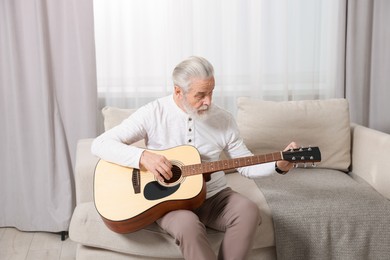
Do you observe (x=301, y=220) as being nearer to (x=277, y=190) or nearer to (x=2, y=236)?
(x=277, y=190)

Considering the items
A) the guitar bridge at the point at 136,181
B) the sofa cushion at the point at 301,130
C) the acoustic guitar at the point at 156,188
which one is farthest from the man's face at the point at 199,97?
Result: the sofa cushion at the point at 301,130

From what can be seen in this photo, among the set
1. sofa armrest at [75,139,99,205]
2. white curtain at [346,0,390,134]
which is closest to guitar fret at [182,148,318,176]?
sofa armrest at [75,139,99,205]

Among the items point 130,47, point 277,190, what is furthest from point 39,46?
point 277,190

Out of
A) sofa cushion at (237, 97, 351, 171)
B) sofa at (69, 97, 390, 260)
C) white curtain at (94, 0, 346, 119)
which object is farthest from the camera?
white curtain at (94, 0, 346, 119)

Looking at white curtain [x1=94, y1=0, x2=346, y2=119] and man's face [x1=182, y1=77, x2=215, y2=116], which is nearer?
man's face [x1=182, y1=77, x2=215, y2=116]

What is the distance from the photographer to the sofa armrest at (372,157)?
2.18 metres

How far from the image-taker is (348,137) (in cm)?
250

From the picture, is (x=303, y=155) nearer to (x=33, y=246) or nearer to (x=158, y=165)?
(x=158, y=165)

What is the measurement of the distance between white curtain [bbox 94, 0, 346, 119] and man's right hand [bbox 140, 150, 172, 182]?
3.38 feet

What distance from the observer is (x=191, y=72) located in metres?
1.86

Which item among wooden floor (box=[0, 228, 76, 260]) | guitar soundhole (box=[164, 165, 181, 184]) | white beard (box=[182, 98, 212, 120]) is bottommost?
wooden floor (box=[0, 228, 76, 260])

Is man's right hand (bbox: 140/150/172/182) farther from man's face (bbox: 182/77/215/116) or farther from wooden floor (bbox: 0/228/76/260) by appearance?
wooden floor (bbox: 0/228/76/260)

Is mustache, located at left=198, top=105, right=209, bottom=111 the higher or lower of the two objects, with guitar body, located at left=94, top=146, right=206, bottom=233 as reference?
higher

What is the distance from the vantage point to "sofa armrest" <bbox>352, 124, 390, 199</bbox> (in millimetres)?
2176
